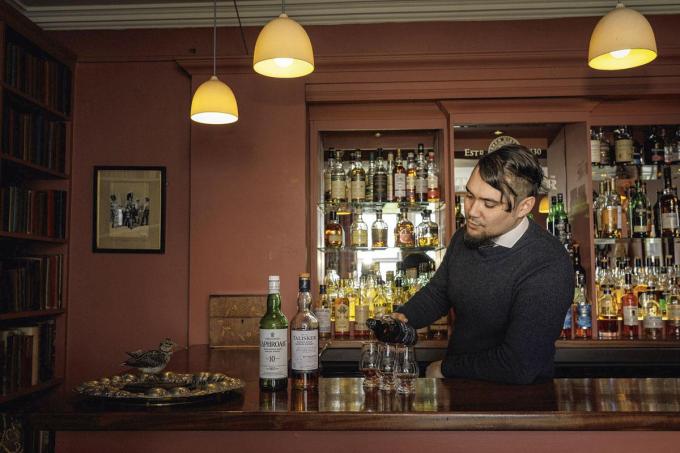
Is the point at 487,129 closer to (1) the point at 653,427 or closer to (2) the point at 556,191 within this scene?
(2) the point at 556,191

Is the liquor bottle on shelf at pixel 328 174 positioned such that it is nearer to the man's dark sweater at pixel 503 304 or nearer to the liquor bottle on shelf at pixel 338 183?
the liquor bottle on shelf at pixel 338 183

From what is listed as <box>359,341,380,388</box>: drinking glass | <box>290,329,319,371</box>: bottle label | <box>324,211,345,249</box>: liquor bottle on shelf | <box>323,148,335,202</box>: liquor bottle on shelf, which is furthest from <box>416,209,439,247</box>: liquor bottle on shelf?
<box>290,329,319,371</box>: bottle label

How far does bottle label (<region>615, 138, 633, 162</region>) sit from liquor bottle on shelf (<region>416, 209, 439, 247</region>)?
3.64 ft

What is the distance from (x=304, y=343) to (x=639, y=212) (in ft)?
8.57

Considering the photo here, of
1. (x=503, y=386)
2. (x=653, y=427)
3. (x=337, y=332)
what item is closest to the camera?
(x=653, y=427)

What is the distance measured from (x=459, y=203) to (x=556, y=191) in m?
0.58

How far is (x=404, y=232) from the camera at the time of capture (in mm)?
3371

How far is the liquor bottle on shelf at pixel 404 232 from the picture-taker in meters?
3.34

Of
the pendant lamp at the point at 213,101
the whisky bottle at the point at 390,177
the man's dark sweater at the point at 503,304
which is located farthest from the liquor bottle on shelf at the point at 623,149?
the pendant lamp at the point at 213,101

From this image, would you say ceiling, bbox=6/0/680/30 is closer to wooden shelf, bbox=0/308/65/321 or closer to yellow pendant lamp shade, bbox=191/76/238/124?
yellow pendant lamp shade, bbox=191/76/238/124

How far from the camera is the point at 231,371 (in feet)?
6.88

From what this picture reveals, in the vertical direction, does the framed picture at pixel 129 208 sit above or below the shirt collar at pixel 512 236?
above

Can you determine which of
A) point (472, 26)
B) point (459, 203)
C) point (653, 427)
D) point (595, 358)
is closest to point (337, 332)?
point (459, 203)

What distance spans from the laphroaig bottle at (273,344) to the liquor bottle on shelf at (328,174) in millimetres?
1987
